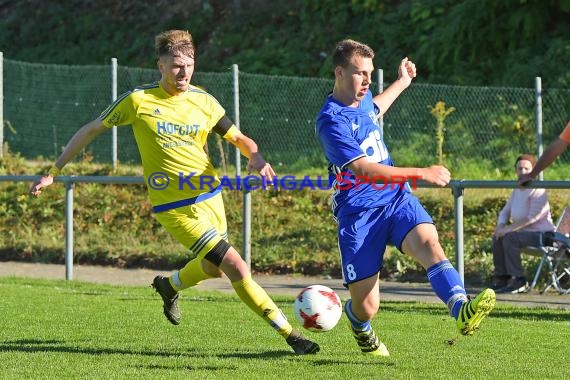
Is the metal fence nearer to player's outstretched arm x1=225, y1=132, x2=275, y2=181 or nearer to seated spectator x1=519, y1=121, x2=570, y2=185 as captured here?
seated spectator x1=519, y1=121, x2=570, y2=185

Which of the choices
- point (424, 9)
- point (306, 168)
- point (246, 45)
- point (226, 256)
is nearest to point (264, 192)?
point (306, 168)

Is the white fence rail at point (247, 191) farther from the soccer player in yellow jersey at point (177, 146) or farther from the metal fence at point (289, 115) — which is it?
the metal fence at point (289, 115)

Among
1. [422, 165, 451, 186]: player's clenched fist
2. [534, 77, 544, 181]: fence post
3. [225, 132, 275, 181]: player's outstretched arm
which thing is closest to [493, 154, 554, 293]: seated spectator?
[534, 77, 544, 181]: fence post

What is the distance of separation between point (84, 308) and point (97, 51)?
15157 millimetres

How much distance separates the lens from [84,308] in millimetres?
10516

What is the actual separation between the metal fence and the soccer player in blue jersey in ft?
27.4

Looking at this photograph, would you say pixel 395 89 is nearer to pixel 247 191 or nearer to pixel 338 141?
pixel 338 141

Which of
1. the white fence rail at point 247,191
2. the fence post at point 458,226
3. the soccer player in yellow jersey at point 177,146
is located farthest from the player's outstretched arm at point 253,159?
the fence post at point 458,226

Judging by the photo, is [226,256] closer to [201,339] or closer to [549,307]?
[201,339]

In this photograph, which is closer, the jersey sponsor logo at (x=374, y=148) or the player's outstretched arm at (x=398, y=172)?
the player's outstretched arm at (x=398, y=172)

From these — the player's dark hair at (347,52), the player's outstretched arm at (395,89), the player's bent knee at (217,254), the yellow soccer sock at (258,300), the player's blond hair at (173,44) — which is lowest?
the yellow soccer sock at (258,300)

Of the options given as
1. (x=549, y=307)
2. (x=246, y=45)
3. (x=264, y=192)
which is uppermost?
(x=246, y=45)

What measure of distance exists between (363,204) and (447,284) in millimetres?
750

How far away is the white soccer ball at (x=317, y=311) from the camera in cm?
Answer: 777
